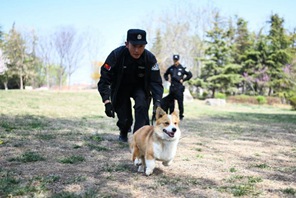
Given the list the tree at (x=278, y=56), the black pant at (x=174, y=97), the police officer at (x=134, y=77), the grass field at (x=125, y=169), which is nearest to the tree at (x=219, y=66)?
the tree at (x=278, y=56)

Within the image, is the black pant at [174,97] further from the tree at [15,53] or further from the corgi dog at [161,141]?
the tree at [15,53]

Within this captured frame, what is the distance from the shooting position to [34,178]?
149 inches

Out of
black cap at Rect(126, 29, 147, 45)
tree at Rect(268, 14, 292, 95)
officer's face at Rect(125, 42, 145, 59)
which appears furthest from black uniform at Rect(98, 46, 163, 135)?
tree at Rect(268, 14, 292, 95)

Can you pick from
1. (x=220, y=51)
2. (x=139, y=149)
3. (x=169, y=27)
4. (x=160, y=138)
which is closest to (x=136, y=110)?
(x=139, y=149)

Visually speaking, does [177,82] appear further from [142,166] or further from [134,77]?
[142,166]

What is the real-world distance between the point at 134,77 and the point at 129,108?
0.97 m

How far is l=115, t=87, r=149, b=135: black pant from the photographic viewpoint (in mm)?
5383

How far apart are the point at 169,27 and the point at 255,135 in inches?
1553

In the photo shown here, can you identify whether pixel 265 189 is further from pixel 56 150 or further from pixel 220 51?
pixel 220 51

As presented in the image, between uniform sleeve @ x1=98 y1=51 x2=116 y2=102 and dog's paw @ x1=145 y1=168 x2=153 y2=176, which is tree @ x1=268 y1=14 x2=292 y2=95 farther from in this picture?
dog's paw @ x1=145 y1=168 x2=153 y2=176

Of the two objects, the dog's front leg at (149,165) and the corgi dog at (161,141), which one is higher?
the corgi dog at (161,141)

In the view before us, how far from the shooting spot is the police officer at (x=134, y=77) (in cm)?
487

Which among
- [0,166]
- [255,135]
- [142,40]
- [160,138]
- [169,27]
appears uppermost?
[169,27]

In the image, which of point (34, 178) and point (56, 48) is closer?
point (34, 178)
